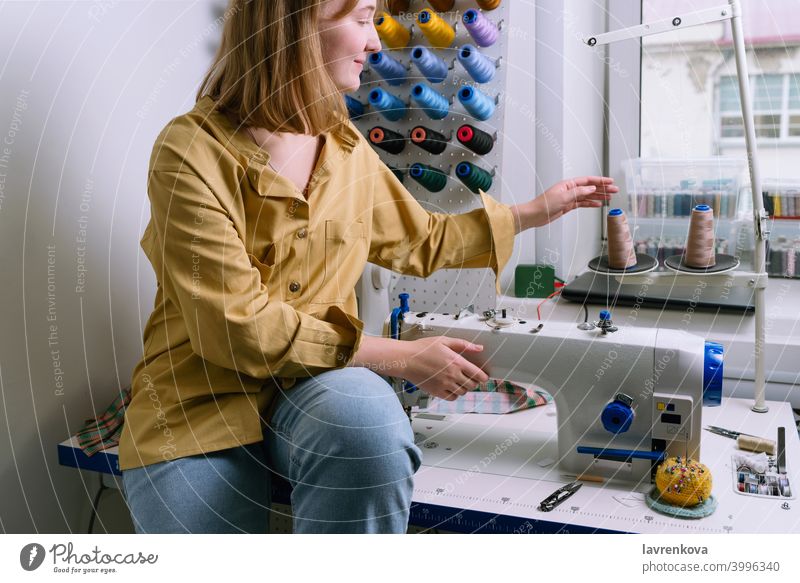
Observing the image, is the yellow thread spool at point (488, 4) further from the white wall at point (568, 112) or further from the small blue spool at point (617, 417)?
→ the small blue spool at point (617, 417)

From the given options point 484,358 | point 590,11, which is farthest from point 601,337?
point 590,11

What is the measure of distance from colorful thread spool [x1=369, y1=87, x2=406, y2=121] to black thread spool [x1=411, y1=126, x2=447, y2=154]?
Result: 0.21 ft

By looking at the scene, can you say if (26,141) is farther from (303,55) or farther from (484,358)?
(484,358)

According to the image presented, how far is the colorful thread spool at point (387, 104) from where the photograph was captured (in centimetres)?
182

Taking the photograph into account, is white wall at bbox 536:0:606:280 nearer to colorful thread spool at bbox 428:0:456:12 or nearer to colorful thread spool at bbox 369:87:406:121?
colorful thread spool at bbox 428:0:456:12

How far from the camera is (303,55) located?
125cm

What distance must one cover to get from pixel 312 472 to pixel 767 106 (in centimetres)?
169

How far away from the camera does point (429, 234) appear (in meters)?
1.55

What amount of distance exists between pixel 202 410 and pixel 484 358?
1.55 feet

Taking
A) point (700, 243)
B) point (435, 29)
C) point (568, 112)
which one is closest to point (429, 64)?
point (435, 29)

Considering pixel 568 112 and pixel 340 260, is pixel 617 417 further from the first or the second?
pixel 568 112

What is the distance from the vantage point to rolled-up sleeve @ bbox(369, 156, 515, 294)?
4.98 feet

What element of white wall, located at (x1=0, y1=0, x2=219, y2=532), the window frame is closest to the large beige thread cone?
the window frame

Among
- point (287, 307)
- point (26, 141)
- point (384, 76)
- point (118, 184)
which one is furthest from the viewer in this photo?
point (384, 76)
